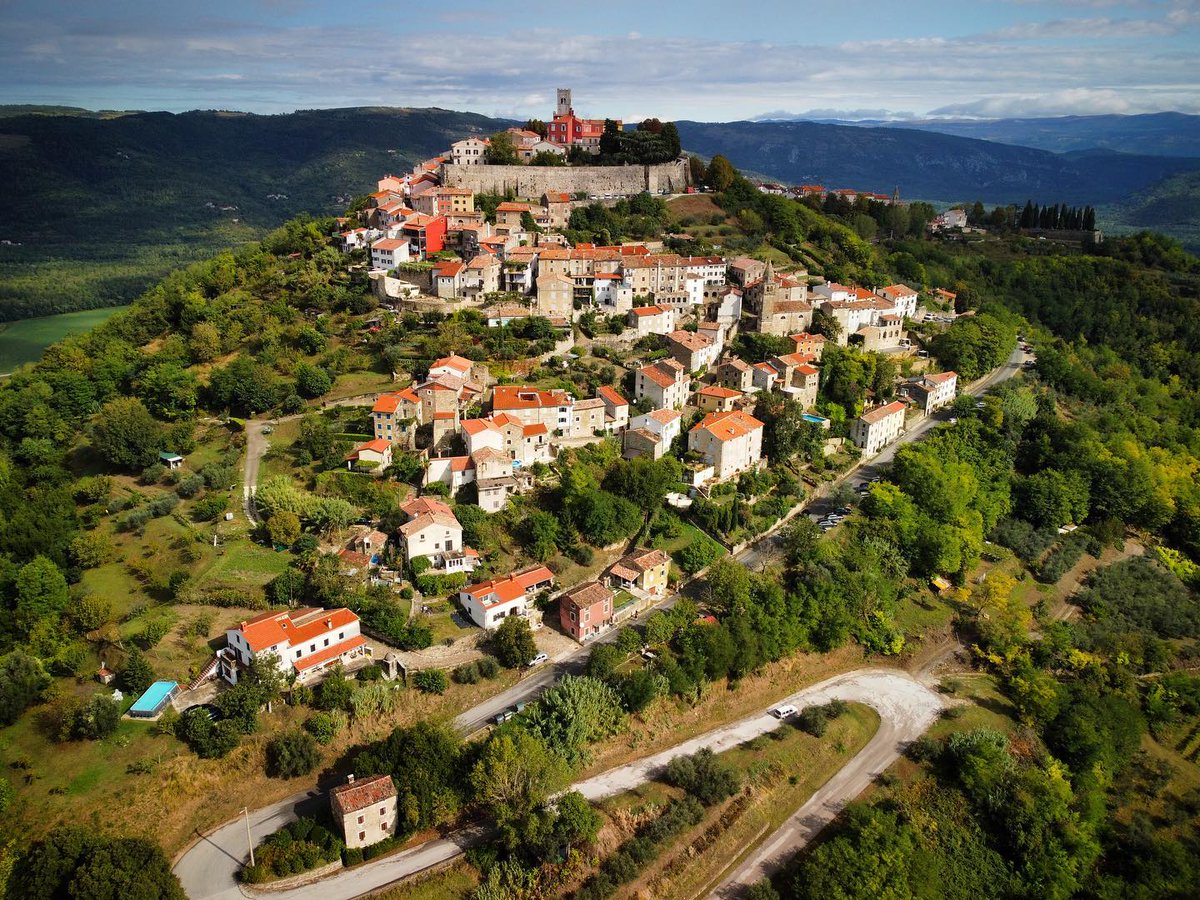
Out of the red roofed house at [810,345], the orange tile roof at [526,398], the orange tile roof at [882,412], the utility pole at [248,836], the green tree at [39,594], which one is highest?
the red roofed house at [810,345]

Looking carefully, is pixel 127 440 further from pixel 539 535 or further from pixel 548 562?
pixel 548 562

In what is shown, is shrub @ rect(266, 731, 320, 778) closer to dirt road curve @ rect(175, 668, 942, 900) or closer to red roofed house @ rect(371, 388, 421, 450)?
dirt road curve @ rect(175, 668, 942, 900)

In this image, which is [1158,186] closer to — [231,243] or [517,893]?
[231,243]

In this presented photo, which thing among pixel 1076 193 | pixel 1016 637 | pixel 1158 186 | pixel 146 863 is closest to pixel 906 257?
pixel 1016 637

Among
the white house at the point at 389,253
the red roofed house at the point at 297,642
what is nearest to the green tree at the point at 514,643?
the red roofed house at the point at 297,642

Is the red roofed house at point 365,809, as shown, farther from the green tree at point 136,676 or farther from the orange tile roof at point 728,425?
the orange tile roof at point 728,425

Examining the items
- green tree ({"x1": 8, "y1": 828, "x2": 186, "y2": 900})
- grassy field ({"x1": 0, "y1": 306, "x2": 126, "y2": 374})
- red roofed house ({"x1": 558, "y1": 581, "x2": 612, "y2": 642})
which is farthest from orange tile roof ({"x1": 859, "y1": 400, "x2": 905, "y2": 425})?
grassy field ({"x1": 0, "y1": 306, "x2": 126, "y2": 374})
